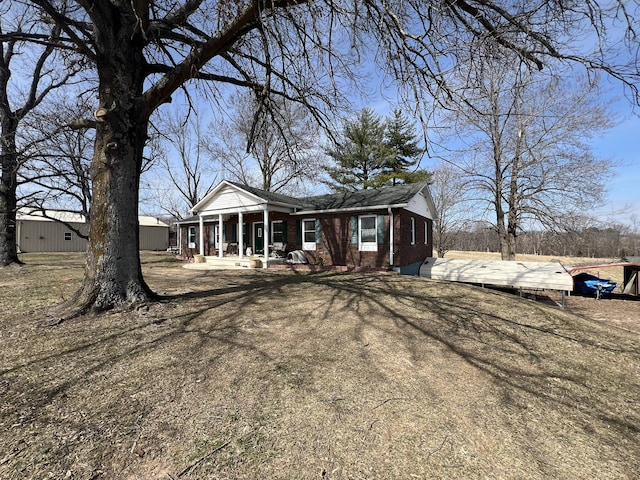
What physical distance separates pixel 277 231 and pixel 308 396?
13.7 meters

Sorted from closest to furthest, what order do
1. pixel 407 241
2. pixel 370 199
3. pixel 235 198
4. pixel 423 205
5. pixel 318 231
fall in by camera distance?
pixel 407 241 → pixel 370 199 → pixel 318 231 → pixel 235 198 → pixel 423 205

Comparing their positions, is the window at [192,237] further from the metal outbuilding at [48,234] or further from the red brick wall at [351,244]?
the metal outbuilding at [48,234]

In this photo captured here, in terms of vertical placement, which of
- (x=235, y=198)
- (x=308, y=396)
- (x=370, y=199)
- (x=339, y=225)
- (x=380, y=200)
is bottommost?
(x=308, y=396)

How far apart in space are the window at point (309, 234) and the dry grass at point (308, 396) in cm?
899

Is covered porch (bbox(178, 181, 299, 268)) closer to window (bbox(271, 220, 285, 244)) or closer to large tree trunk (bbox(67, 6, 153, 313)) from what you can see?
window (bbox(271, 220, 285, 244))

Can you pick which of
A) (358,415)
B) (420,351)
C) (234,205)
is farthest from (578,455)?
(234,205)

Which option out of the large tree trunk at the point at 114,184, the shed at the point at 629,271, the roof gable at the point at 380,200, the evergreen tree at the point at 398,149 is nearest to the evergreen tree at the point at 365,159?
the evergreen tree at the point at 398,149

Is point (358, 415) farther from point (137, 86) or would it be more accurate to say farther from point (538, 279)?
point (538, 279)

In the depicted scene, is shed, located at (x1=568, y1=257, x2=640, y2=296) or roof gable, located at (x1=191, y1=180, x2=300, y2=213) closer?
shed, located at (x1=568, y1=257, x2=640, y2=296)

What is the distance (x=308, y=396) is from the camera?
3.07 meters

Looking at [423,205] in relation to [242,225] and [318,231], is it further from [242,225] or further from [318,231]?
[242,225]

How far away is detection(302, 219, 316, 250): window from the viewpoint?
1477 cm

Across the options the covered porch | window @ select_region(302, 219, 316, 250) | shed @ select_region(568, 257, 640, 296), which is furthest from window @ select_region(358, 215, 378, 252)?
shed @ select_region(568, 257, 640, 296)

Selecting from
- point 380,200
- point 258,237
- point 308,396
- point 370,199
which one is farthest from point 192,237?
point 308,396
